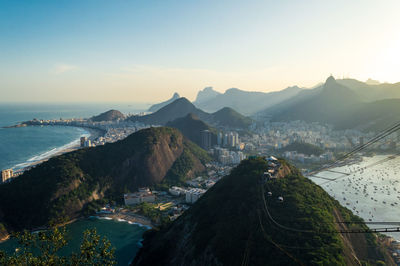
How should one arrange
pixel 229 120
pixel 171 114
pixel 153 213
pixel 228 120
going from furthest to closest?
pixel 171 114 → pixel 228 120 → pixel 229 120 → pixel 153 213

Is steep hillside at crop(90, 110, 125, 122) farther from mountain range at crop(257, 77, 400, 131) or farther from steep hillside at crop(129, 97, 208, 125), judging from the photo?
mountain range at crop(257, 77, 400, 131)

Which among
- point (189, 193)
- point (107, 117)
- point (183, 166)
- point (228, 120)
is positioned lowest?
point (189, 193)

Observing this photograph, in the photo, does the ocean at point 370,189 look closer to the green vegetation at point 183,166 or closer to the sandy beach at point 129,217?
the green vegetation at point 183,166

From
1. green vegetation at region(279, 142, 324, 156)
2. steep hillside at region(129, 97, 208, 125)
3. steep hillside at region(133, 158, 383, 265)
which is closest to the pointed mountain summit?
green vegetation at region(279, 142, 324, 156)

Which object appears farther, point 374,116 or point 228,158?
point 374,116

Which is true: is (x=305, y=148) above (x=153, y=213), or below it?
above

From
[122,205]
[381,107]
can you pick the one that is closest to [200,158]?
[122,205]

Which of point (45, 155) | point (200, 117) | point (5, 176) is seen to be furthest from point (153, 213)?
point (200, 117)

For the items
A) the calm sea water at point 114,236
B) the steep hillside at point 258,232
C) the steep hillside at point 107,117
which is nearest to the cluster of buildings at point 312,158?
the steep hillside at point 258,232

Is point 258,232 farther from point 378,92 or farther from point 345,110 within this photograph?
point 378,92
